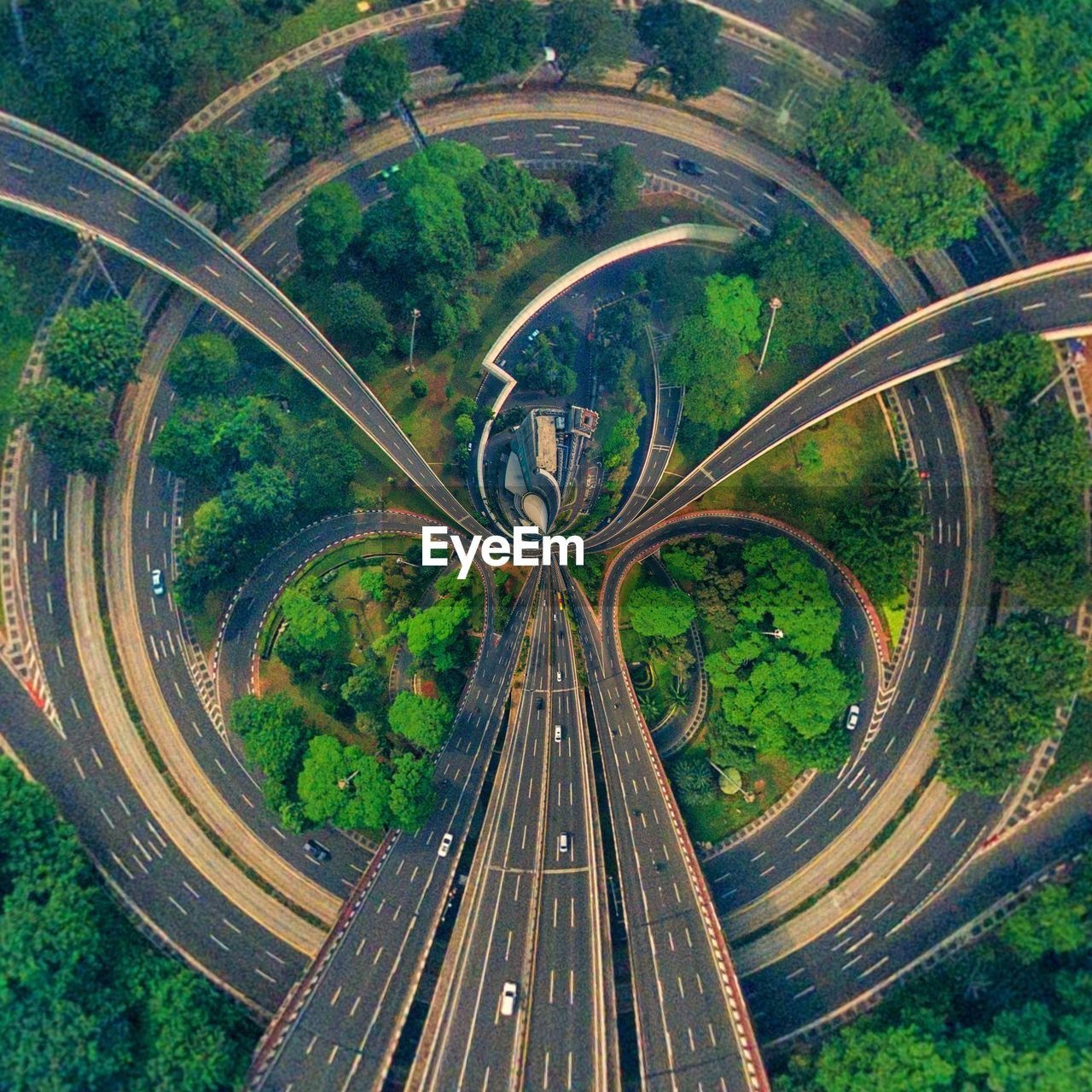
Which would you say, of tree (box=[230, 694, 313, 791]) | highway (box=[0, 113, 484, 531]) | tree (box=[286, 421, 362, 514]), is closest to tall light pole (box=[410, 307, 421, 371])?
highway (box=[0, 113, 484, 531])

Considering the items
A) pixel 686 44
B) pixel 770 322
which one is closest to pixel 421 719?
pixel 770 322

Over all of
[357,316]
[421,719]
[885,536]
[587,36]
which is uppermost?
[587,36]

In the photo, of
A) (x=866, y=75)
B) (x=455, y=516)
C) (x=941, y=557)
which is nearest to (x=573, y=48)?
(x=866, y=75)

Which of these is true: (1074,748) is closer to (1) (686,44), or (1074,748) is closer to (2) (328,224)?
(1) (686,44)

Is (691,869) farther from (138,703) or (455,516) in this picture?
(138,703)

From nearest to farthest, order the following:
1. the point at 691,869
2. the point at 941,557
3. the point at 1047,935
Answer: the point at 1047,935 → the point at 691,869 → the point at 941,557
